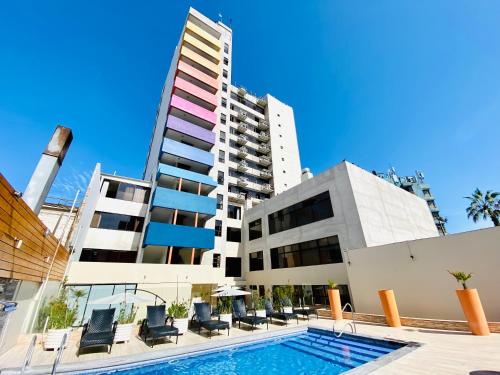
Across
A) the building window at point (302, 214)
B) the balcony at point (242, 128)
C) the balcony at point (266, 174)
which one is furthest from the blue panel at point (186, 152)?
the balcony at point (242, 128)

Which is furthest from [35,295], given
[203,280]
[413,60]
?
[413,60]

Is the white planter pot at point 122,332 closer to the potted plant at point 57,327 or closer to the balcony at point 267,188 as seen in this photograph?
the potted plant at point 57,327

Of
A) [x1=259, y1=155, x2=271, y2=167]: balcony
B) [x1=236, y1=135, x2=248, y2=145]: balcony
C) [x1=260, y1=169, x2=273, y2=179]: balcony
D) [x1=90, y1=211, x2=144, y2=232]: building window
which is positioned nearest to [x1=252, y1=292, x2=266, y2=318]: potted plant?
[x1=90, y1=211, x2=144, y2=232]: building window

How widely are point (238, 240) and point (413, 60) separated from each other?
2348 centimetres

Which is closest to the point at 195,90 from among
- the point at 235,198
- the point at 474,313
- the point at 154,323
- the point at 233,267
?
the point at 235,198

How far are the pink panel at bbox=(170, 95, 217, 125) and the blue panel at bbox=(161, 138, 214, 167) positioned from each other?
4716 millimetres

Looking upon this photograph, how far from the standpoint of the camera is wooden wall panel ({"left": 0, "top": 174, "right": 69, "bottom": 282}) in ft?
16.0

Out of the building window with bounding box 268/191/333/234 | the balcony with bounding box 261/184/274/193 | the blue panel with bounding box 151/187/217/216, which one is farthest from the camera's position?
the balcony with bounding box 261/184/274/193

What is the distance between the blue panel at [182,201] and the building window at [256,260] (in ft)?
23.2

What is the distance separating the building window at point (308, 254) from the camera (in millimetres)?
17094

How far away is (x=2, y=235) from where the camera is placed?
4.88 meters

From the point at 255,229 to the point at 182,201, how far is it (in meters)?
9.29

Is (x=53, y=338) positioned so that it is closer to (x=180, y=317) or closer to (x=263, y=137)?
(x=180, y=317)

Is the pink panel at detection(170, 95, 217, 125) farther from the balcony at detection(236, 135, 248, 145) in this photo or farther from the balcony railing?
the balcony railing
